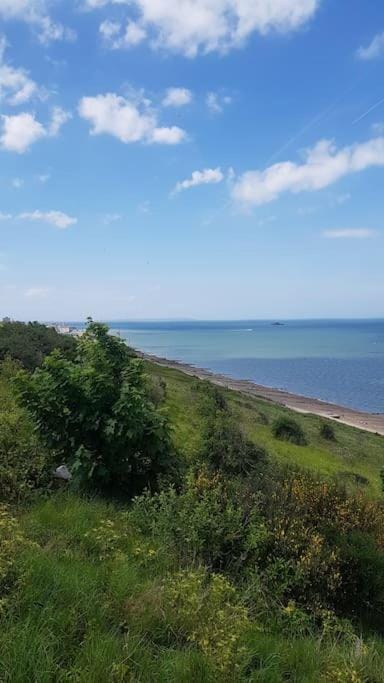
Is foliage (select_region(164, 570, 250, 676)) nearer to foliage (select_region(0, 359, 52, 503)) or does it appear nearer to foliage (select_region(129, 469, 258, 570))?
foliage (select_region(129, 469, 258, 570))

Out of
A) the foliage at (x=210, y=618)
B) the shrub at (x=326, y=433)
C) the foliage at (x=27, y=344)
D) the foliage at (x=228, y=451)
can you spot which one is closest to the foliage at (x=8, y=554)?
the foliage at (x=210, y=618)

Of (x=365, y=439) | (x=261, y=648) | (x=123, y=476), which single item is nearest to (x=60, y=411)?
(x=123, y=476)

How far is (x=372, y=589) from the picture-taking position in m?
5.64

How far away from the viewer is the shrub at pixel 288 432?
85.7 feet

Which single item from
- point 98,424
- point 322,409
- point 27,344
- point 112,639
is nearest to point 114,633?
point 112,639

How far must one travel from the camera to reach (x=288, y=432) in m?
26.8

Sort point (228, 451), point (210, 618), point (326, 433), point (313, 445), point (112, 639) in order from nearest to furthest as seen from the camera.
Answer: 1. point (112, 639)
2. point (210, 618)
3. point (228, 451)
4. point (313, 445)
5. point (326, 433)

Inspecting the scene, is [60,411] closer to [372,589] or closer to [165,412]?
[165,412]

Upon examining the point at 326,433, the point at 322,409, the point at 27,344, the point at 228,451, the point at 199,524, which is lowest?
the point at 322,409

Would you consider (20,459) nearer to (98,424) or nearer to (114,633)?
(98,424)

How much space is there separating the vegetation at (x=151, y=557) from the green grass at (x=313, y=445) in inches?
119

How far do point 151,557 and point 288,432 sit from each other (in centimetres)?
2293

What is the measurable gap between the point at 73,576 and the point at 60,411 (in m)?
3.16

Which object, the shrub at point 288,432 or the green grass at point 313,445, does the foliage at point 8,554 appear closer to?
the green grass at point 313,445
